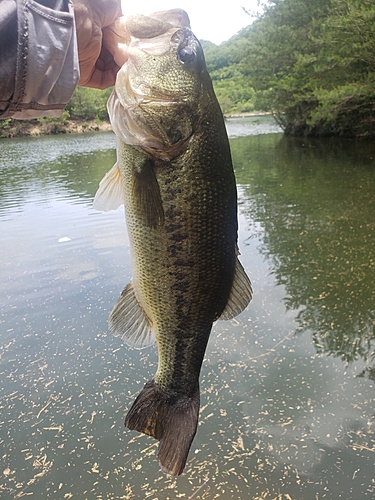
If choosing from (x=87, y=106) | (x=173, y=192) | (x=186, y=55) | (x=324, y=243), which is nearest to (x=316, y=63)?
(x=324, y=243)

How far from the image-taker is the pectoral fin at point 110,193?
1831mm

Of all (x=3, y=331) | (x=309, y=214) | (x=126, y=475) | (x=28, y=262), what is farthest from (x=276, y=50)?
(x=126, y=475)

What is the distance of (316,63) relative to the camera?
763 inches

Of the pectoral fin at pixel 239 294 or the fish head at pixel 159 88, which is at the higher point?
the fish head at pixel 159 88

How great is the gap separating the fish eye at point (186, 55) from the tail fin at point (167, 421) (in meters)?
1.42

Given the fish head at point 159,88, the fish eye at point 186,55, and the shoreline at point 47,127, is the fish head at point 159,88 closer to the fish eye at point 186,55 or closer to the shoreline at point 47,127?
the fish eye at point 186,55

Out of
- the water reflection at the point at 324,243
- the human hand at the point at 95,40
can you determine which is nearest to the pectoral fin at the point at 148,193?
the human hand at the point at 95,40

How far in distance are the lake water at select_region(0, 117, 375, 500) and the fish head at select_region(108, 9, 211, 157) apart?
258 centimetres

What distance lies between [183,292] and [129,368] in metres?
2.83

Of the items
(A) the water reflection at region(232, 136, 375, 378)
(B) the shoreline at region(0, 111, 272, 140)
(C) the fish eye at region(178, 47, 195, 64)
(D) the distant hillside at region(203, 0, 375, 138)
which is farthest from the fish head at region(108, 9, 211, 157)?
(B) the shoreline at region(0, 111, 272, 140)

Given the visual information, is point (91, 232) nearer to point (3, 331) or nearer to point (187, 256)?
point (3, 331)

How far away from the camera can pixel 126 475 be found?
3232 millimetres

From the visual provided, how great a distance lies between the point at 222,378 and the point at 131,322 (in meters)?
2.54

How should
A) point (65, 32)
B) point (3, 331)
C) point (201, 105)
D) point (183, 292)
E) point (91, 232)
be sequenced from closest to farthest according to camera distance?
1. point (65, 32)
2. point (201, 105)
3. point (183, 292)
4. point (3, 331)
5. point (91, 232)
